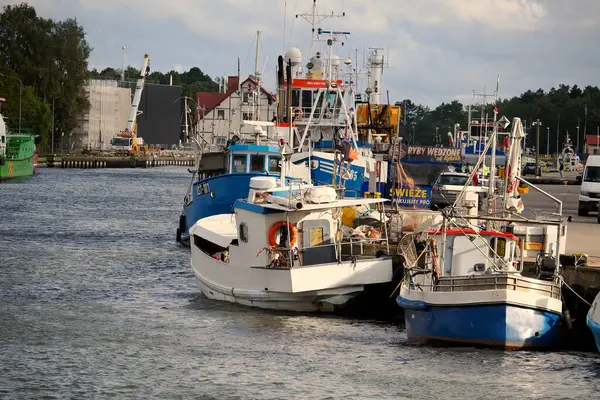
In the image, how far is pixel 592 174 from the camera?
50250 millimetres

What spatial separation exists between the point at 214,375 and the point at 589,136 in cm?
16957

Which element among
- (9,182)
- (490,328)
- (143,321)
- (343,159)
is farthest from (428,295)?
(9,182)

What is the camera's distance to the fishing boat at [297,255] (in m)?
27.2

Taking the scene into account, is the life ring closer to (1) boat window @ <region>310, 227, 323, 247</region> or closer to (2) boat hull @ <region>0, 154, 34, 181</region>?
(1) boat window @ <region>310, 227, 323, 247</region>

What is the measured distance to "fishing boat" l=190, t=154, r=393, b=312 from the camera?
27.2 meters

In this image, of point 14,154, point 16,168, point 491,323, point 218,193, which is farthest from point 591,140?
point 491,323

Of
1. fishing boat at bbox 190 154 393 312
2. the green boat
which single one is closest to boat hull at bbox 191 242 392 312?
fishing boat at bbox 190 154 393 312

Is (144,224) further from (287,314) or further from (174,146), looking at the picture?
(174,146)

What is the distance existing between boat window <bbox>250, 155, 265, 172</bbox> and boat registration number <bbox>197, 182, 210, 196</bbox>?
181cm

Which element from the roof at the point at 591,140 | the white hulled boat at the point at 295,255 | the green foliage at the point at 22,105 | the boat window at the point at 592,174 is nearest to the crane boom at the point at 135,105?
the green foliage at the point at 22,105

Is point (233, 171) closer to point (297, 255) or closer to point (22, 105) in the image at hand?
point (297, 255)

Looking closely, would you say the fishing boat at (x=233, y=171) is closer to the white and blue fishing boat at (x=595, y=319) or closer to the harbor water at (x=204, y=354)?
the harbor water at (x=204, y=354)

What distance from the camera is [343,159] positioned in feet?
117

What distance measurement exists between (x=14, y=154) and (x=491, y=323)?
9089cm
